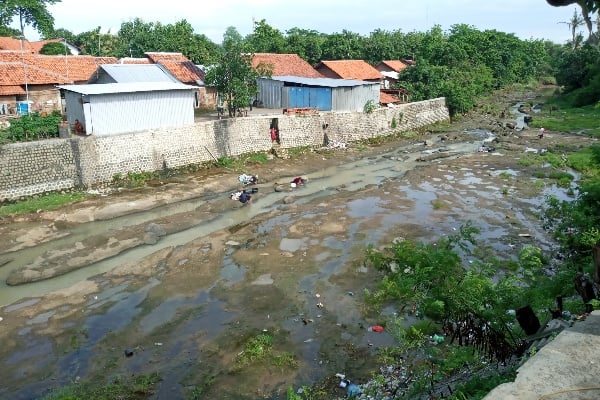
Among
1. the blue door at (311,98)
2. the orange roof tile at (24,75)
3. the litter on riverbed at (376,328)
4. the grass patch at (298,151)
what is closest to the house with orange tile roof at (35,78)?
the orange roof tile at (24,75)

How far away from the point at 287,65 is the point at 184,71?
905 cm

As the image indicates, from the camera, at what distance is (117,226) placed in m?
18.6

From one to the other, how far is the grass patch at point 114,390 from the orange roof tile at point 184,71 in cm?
2414

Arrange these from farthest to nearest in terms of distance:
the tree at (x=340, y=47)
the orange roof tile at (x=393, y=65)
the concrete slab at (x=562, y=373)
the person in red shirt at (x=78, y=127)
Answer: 1. the orange roof tile at (x=393, y=65)
2. the tree at (x=340, y=47)
3. the person in red shirt at (x=78, y=127)
4. the concrete slab at (x=562, y=373)

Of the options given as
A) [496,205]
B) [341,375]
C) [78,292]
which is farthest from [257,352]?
[496,205]

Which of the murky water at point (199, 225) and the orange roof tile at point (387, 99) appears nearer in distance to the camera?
the murky water at point (199, 225)

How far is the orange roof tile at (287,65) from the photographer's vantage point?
3712 centimetres

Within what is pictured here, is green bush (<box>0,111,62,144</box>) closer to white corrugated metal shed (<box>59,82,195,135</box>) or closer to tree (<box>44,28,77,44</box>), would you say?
white corrugated metal shed (<box>59,82,195,135</box>)

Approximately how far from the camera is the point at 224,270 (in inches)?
592

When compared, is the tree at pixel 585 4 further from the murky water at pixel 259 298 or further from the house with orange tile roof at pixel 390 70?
the house with orange tile roof at pixel 390 70

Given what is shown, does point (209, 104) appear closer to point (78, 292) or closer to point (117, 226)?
point (117, 226)

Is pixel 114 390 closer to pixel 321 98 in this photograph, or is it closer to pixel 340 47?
pixel 321 98

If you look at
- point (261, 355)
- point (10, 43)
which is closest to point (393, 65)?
point (10, 43)

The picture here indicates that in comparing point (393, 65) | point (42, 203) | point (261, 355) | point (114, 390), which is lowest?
point (114, 390)
